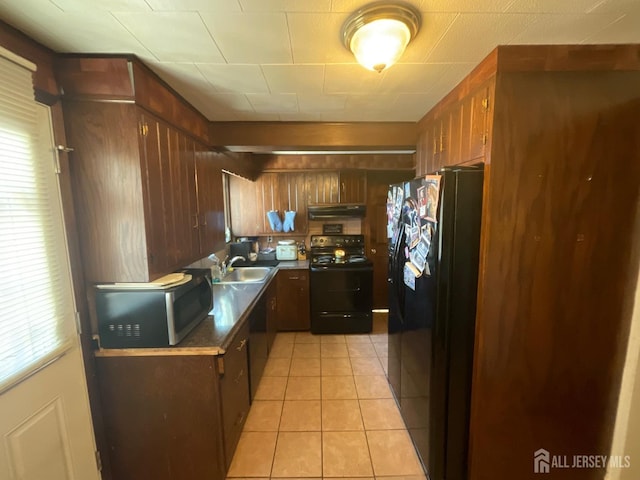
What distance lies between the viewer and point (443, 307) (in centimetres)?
139

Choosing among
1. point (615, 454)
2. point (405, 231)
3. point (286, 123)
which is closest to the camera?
point (615, 454)

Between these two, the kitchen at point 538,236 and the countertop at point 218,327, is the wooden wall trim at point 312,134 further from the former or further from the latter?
the countertop at point 218,327

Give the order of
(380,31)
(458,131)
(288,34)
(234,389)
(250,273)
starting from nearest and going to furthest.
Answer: (380,31)
(288,34)
(458,131)
(234,389)
(250,273)

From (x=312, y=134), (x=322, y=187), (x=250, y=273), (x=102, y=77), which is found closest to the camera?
(x=102, y=77)

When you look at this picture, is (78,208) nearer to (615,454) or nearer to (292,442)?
(292,442)

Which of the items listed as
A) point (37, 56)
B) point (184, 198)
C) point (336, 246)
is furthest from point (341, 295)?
point (37, 56)

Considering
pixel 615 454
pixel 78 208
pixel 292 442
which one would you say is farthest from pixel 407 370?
pixel 78 208

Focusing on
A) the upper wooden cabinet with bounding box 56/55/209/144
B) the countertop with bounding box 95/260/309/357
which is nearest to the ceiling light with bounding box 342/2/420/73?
the upper wooden cabinet with bounding box 56/55/209/144

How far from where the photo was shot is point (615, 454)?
1.42 metres

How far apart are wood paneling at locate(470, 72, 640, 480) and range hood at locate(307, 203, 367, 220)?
250 cm

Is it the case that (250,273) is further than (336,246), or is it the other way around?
(336,246)

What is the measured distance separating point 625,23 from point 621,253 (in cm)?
101

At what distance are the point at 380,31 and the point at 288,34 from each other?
40 cm

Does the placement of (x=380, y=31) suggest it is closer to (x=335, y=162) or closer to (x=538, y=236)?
(x=538, y=236)
